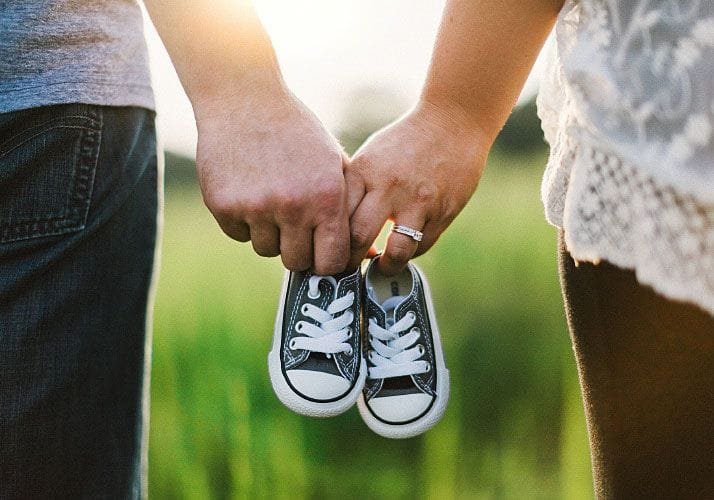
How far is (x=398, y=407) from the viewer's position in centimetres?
119

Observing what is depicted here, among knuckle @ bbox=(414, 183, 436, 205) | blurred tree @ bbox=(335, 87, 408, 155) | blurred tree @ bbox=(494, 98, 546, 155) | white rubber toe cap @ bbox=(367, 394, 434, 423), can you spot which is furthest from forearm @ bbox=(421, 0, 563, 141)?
blurred tree @ bbox=(335, 87, 408, 155)

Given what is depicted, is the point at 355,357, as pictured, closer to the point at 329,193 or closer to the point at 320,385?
the point at 320,385

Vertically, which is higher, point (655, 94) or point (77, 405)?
point (655, 94)

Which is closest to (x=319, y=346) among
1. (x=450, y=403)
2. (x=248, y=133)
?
(x=248, y=133)

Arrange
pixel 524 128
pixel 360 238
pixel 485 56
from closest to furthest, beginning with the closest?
pixel 485 56 < pixel 360 238 < pixel 524 128

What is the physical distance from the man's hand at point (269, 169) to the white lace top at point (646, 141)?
49 cm

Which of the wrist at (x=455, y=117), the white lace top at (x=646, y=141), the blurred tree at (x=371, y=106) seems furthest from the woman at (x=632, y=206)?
the blurred tree at (x=371, y=106)

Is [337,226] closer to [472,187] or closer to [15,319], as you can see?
[472,187]

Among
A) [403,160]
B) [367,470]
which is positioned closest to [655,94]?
[403,160]

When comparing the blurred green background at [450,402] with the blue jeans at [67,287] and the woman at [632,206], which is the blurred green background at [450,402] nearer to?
the blue jeans at [67,287]

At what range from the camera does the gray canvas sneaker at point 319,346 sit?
1150 mm

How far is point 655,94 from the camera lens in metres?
0.57

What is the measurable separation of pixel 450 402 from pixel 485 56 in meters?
2.02

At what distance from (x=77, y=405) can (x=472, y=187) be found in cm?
77
